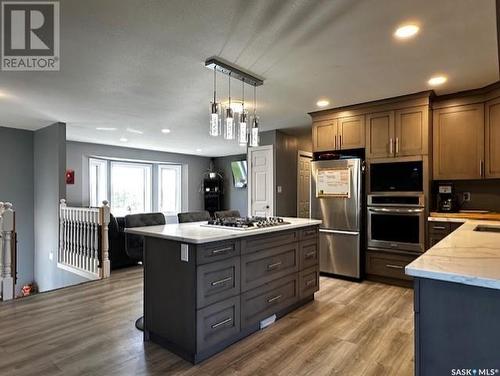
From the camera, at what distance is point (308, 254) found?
10.6ft

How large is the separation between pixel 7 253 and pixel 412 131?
540 cm

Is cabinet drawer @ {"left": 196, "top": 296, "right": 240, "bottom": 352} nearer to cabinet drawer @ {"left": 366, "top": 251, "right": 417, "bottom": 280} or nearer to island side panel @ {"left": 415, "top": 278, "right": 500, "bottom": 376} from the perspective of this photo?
island side panel @ {"left": 415, "top": 278, "right": 500, "bottom": 376}

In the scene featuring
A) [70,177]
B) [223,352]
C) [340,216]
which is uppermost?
[70,177]

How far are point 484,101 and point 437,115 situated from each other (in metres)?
0.48

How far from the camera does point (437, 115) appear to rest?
12.5ft

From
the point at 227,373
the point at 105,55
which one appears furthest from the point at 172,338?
the point at 105,55

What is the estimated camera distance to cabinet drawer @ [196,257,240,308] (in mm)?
2090

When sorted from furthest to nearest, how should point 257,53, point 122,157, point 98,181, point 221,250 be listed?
point 122,157 → point 98,181 → point 257,53 → point 221,250

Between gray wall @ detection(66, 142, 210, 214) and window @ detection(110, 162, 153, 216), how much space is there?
0.33m

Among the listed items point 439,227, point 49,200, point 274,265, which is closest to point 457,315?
point 274,265

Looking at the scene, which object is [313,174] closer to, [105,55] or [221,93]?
[221,93]

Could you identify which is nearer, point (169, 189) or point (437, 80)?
point (437, 80)

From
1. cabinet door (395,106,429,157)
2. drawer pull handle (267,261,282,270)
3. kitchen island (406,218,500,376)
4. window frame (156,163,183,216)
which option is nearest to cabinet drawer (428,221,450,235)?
cabinet door (395,106,429,157)

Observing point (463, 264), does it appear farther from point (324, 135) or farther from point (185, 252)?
point (324, 135)
